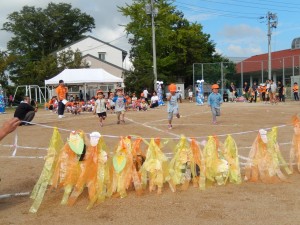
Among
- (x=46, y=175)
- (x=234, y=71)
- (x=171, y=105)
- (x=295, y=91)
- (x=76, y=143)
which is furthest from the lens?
A: (x=234, y=71)

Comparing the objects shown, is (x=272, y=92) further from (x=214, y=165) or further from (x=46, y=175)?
(x=46, y=175)

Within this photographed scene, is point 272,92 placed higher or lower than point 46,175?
higher

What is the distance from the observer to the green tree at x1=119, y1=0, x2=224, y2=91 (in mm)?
43963

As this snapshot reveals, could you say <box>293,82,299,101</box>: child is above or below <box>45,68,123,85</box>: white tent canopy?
below

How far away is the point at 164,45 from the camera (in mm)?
49250

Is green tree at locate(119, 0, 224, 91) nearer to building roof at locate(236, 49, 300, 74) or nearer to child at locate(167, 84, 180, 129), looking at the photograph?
building roof at locate(236, 49, 300, 74)

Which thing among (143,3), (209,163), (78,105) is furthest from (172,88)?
(143,3)

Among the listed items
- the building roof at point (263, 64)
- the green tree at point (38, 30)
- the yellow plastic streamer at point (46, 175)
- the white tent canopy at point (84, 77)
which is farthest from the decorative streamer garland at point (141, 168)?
the green tree at point (38, 30)

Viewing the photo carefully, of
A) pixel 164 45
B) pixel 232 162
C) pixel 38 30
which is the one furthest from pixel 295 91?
pixel 38 30

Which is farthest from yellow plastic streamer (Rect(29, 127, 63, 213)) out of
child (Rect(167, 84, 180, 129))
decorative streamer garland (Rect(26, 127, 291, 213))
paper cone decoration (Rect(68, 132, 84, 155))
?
child (Rect(167, 84, 180, 129))

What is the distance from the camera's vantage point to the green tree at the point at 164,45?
44.0m

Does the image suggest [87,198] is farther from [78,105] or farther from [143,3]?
[143,3]

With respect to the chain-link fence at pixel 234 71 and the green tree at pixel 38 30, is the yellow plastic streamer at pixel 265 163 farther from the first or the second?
the green tree at pixel 38 30

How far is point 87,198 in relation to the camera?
5.98 meters
